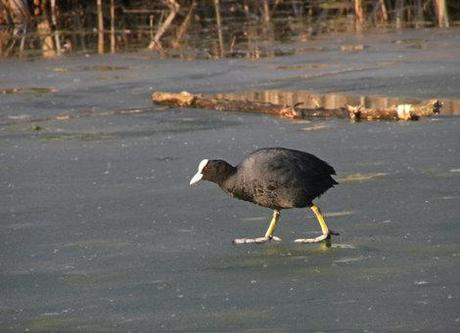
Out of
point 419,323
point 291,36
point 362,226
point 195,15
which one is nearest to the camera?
point 419,323

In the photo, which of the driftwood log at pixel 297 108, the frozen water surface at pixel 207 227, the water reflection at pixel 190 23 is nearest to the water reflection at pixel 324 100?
the driftwood log at pixel 297 108

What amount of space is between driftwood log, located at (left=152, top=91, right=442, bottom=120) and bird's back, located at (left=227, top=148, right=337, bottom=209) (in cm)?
547

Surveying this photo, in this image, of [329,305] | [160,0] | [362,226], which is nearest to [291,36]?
[160,0]

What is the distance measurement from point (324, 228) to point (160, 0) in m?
25.4

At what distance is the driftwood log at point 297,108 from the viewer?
560 inches

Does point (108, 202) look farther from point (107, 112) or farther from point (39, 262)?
point (107, 112)

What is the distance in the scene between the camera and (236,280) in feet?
26.4

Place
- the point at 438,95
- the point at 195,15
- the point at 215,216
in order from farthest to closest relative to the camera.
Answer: the point at 195,15 → the point at 438,95 → the point at 215,216

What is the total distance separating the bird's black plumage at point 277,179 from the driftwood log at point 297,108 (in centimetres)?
546

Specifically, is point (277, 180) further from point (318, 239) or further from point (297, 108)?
point (297, 108)

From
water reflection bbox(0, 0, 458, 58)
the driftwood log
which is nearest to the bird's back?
the driftwood log

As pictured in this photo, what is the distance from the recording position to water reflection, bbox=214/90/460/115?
1541cm

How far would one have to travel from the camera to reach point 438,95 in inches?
635

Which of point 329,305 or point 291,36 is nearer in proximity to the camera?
point 329,305
